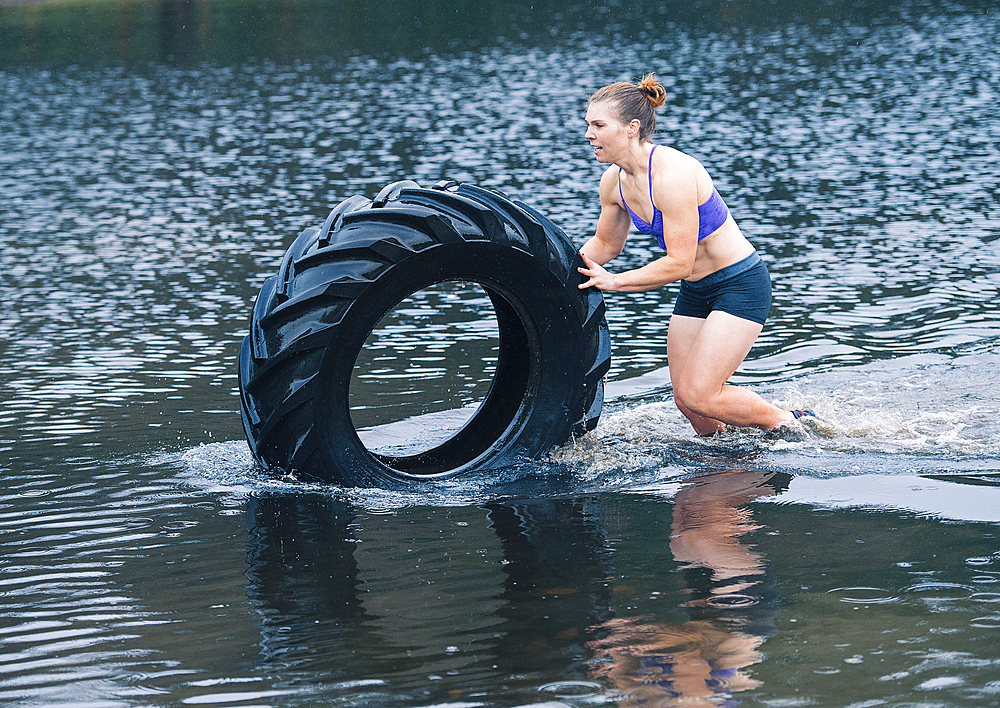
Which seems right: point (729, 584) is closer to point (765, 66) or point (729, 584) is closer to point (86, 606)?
point (86, 606)

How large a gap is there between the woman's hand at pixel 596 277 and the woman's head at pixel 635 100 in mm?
667

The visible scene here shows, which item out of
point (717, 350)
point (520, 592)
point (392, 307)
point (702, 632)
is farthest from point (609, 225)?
point (702, 632)

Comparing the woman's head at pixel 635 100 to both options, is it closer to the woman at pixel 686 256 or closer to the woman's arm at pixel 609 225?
the woman at pixel 686 256

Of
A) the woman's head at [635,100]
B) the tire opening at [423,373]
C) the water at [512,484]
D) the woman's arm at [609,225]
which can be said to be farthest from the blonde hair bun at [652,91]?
the tire opening at [423,373]

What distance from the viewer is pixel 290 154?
55.2ft

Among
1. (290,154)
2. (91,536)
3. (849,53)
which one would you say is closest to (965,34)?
(849,53)

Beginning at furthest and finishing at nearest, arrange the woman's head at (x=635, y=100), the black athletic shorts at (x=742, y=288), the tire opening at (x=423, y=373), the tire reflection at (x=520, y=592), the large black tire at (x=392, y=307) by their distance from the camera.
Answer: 1. the tire opening at (x=423, y=373)
2. the black athletic shorts at (x=742, y=288)
3. the woman's head at (x=635, y=100)
4. the large black tire at (x=392, y=307)
5. the tire reflection at (x=520, y=592)

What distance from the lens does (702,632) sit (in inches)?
150

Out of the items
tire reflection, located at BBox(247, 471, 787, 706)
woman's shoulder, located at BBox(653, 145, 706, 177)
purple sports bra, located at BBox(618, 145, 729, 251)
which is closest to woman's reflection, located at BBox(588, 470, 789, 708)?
tire reflection, located at BBox(247, 471, 787, 706)

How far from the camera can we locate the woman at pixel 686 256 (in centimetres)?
551

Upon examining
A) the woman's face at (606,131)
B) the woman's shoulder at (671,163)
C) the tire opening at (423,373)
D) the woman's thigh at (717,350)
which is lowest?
the tire opening at (423,373)

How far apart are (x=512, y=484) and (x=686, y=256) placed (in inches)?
53.2

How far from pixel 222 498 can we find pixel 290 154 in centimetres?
1212

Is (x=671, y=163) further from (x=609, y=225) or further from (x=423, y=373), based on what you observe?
(x=423, y=373)
